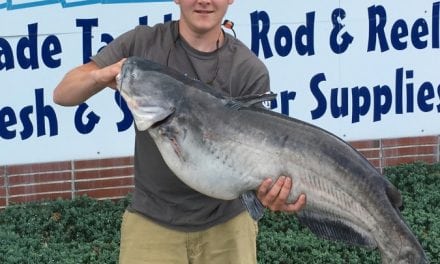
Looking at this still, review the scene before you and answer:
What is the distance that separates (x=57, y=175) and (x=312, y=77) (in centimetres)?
212

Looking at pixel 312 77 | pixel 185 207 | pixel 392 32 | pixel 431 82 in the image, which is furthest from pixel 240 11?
pixel 185 207

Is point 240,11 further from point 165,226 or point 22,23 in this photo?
point 165,226

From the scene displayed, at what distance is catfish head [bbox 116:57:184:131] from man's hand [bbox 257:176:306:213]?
0.46 meters

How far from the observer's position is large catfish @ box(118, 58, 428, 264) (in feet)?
9.59

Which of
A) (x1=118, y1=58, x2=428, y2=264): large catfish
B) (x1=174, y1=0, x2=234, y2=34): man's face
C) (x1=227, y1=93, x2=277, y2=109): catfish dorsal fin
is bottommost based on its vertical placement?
(x1=118, y1=58, x2=428, y2=264): large catfish

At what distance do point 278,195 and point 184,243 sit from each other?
19.6 inches

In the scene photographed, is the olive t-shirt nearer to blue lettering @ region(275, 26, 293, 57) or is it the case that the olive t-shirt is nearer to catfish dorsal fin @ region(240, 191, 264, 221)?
catfish dorsal fin @ region(240, 191, 264, 221)

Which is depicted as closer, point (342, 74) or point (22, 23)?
point (22, 23)

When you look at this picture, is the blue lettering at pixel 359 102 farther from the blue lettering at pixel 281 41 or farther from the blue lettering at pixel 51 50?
the blue lettering at pixel 51 50

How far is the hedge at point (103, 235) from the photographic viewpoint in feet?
16.5

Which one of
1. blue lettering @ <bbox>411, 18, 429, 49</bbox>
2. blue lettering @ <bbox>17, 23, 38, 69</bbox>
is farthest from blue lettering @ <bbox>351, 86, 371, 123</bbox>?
blue lettering @ <bbox>17, 23, 38, 69</bbox>

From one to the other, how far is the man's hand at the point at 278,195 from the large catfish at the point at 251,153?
0.08 ft

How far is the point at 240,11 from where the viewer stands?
6.03 m

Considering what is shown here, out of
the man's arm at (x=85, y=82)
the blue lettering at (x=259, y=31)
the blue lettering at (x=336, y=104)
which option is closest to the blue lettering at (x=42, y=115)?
the blue lettering at (x=259, y=31)
